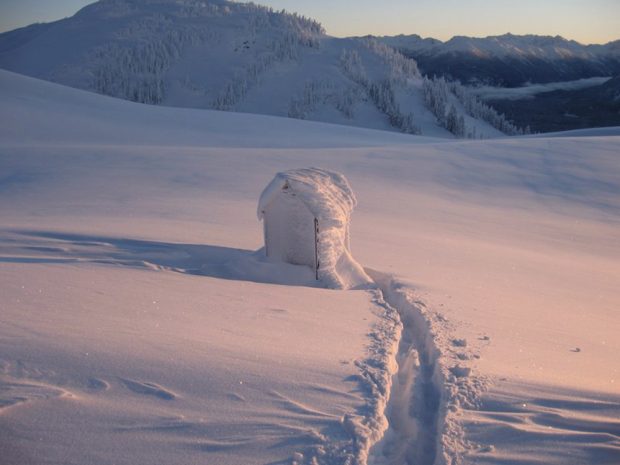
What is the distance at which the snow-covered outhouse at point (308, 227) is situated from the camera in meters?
9.00

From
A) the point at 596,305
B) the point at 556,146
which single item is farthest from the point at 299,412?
the point at 556,146

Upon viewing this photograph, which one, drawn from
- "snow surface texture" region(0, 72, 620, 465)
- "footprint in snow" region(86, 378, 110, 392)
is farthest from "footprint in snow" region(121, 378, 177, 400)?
"footprint in snow" region(86, 378, 110, 392)

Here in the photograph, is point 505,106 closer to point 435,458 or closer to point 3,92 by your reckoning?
point 3,92

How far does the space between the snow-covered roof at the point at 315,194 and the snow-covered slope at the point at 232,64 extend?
85.7 m

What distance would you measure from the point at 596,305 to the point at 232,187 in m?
9.56

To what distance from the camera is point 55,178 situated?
1548 centimetres

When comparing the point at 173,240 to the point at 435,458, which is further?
the point at 173,240

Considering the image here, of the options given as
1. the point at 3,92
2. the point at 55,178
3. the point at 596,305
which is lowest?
the point at 596,305

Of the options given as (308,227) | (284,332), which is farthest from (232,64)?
(284,332)

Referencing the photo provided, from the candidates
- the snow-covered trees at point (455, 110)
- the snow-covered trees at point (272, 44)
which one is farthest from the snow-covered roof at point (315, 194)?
the snow-covered trees at point (272, 44)

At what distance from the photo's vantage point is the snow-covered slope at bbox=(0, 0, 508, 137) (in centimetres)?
9862

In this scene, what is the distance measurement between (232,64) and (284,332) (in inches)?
4417

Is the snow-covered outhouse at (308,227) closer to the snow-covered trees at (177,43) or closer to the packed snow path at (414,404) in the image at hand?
the packed snow path at (414,404)

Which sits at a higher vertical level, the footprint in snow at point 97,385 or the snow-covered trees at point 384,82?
the snow-covered trees at point 384,82
